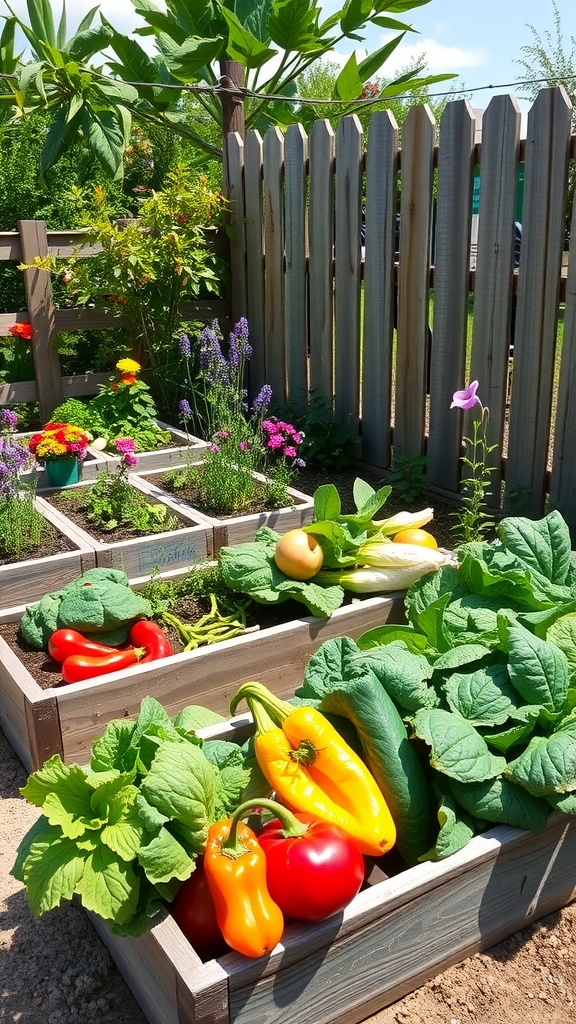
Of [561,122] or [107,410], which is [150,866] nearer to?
[561,122]

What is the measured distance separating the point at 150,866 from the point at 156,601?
1.66 m

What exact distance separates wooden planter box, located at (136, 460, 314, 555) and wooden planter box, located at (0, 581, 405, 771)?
0.92 metres

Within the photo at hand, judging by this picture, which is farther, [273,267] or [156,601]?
[273,267]

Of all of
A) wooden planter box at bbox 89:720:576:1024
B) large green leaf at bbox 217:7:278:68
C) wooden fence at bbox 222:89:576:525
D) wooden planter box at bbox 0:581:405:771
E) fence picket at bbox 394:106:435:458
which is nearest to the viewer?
wooden planter box at bbox 89:720:576:1024

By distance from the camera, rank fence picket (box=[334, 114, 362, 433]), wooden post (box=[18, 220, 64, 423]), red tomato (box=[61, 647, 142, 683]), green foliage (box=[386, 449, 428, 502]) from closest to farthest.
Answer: red tomato (box=[61, 647, 142, 683]) → green foliage (box=[386, 449, 428, 502]) → fence picket (box=[334, 114, 362, 433]) → wooden post (box=[18, 220, 64, 423])

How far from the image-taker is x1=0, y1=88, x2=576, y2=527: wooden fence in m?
4.15

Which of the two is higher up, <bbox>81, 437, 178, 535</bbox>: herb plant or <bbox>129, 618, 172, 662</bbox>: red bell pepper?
<bbox>81, 437, 178, 535</bbox>: herb plant

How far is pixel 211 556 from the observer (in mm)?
4008

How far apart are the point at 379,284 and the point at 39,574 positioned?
107 inches

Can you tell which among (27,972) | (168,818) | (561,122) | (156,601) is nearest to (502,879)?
(168,818)

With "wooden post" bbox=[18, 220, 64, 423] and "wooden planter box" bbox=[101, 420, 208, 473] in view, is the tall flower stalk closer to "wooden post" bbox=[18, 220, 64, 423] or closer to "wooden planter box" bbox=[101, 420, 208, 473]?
"wooden planter box" bbox=[101, 420, 208, 473]

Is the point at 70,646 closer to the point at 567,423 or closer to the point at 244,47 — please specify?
the point at 567,423

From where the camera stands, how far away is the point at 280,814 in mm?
1770

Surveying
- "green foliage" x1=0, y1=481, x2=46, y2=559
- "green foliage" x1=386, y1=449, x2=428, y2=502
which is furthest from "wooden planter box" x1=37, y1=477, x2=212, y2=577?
"green foliage" x1=386, y1=449, x2=428, y2=502
